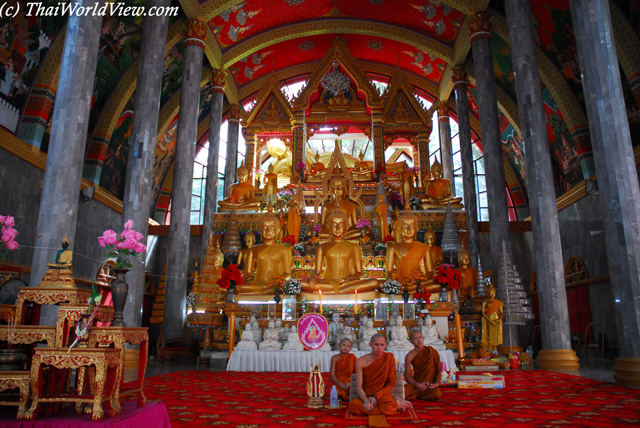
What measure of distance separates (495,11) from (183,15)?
8102 millimetres

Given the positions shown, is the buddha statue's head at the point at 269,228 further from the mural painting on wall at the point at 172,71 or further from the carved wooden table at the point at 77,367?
the carved wooden table at the point at 77,367

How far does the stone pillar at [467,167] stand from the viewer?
11.3 m

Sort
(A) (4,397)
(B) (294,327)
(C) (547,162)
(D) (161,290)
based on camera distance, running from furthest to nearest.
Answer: (D) (161,290)
(C) (547,162)
(B) (294,327)
(A) (4,397)

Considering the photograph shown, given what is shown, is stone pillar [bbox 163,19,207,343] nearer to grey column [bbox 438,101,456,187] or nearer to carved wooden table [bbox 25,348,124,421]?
carved wooden table [bbox 25,348,124,421]

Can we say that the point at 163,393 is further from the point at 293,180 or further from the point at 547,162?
the point at 293,180

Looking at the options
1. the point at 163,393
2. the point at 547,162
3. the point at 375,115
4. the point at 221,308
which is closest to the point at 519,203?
the point at 375,115

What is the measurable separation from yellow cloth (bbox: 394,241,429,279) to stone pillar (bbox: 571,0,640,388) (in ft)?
13.3

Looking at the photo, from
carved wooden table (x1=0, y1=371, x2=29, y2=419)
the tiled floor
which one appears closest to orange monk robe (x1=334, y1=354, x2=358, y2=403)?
carved wooden table (x1=0, y1=371, x2=29, y2=419)

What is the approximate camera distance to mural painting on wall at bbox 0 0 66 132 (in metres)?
8.62

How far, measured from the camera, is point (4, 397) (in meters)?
2.88

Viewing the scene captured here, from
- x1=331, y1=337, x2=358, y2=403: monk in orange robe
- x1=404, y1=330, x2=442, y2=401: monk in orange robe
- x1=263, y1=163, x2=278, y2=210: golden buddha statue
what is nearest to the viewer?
x1=331, y1=337, x2=358, y2=403: monk in orange robe

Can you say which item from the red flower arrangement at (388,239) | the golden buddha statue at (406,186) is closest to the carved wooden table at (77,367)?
the red flower arrangement at (388,239)

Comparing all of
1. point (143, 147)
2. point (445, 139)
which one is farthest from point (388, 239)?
point (445, 139)

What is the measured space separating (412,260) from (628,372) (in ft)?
15.2
